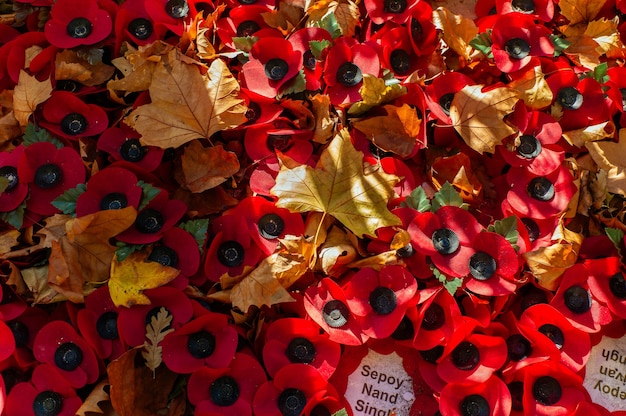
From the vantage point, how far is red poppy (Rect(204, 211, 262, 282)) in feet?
5.14

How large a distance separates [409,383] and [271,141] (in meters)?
0.69

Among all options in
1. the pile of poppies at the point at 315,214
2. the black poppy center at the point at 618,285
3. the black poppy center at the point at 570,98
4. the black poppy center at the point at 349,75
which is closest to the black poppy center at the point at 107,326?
the pile of poppies at the point at 315,214

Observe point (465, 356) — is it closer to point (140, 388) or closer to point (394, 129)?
point (394, 129)

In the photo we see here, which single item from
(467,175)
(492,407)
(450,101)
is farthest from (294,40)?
(492,407)

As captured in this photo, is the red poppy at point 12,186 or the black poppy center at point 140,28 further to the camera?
the black poppy center at point 140,28

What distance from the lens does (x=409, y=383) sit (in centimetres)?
159

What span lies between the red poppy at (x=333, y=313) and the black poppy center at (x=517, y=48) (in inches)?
33.0

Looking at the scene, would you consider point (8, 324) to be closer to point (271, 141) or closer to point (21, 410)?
point (21, 410)

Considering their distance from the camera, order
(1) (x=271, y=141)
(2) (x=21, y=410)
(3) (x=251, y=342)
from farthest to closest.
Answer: (1) (x=271, y=141)
(3) (x=251, y=342)
(2) (x=21, y=410)

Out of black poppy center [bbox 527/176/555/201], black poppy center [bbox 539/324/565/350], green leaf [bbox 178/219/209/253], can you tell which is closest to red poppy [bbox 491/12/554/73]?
black poppy center [bbox 527/176/555/201]

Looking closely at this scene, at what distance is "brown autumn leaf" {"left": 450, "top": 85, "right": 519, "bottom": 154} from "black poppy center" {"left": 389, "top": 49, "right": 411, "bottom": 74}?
20 centimetres

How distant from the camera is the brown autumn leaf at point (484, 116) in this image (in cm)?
168

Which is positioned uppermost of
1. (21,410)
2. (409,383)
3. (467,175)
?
(467,175)

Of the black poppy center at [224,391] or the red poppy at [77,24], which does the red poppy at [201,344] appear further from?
the red poppy at [77,24]
